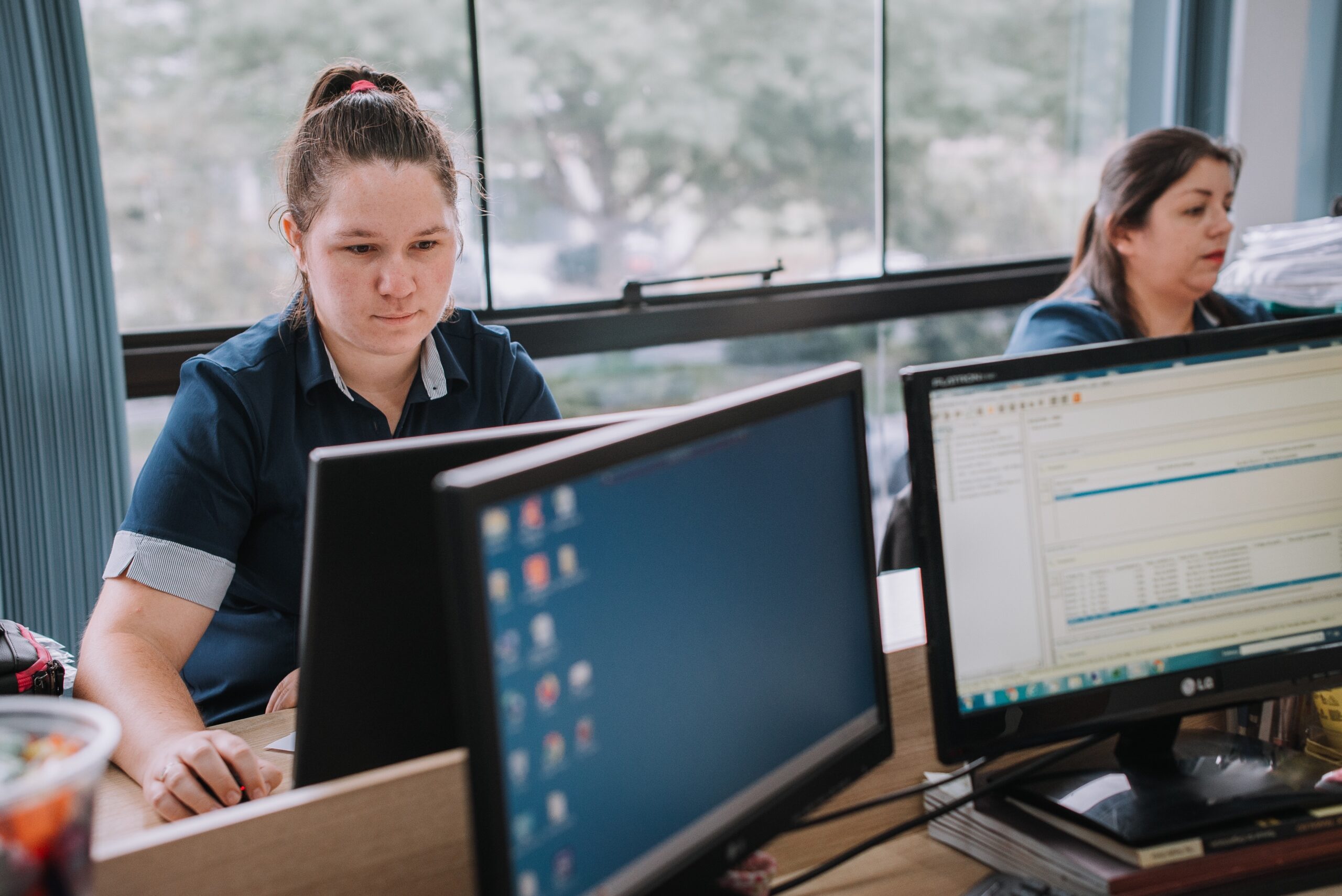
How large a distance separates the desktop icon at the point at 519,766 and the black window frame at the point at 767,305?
2.25 metres

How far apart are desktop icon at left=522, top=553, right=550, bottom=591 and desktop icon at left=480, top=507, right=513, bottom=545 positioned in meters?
0.02

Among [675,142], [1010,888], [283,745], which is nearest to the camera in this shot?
[1010,888]

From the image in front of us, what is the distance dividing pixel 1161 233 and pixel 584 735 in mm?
2182

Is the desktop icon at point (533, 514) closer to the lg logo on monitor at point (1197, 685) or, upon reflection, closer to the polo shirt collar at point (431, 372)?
the lg logo on monitor at point (1197, 685)

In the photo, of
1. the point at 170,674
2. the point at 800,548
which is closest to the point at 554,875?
the point at 800,548

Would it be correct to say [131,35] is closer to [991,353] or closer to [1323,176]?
[991,353]

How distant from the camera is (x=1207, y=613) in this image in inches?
39.6

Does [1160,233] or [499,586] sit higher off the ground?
[1160,233]

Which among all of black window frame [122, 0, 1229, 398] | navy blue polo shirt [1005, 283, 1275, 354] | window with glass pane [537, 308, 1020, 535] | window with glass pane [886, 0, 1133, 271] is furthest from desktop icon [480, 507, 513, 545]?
window with glass pane [886, 0, 1133, 271]

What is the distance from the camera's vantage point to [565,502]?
0.64 metres

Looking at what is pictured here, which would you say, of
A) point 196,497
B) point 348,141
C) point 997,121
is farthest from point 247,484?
point 997,121

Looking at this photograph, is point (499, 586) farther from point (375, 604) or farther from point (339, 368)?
point (339, 368)

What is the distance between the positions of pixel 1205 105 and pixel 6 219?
3479 mm

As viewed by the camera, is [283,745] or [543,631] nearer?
[543,631]
